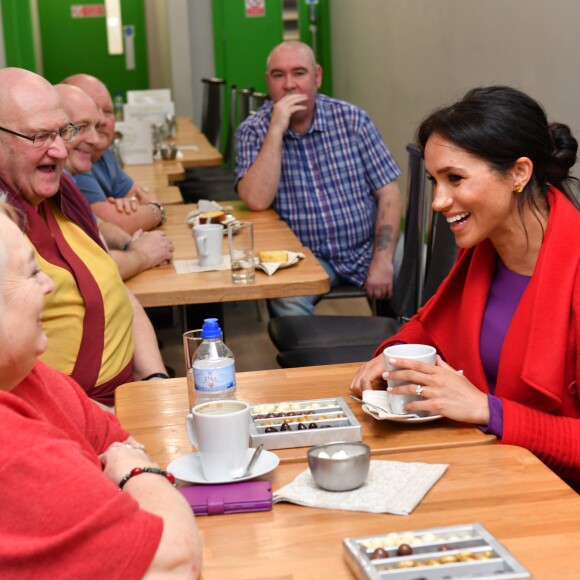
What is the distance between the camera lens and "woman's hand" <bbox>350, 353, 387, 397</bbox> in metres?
1.94

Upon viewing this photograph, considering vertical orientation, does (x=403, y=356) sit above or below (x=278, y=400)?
above

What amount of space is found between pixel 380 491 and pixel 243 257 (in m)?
1.61

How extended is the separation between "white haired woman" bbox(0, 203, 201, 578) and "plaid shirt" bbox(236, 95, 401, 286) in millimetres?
2833

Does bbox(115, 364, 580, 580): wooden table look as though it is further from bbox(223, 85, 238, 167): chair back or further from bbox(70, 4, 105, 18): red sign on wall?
bbox(70, 4, 105, 18): red sign on wall

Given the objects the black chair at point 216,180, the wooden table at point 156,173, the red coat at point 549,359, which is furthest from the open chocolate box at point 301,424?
the black chair at point 216,180

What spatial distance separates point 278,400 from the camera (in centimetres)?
194

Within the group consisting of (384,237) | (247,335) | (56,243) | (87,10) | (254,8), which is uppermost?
(87,10)

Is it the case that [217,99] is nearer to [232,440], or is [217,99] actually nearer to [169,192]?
[169,192]

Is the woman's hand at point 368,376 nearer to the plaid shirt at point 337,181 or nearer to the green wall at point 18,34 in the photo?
the plaid shirt at point 337,181

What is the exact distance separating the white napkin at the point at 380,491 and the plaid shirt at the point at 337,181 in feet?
8.44

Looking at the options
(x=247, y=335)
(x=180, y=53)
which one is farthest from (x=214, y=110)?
(x=247, y=335)

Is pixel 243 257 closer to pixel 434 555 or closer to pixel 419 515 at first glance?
pixel 419 515

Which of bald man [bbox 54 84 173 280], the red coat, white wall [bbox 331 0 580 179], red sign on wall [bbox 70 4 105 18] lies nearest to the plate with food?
the red coat

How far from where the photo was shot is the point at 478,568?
1.17 metres
